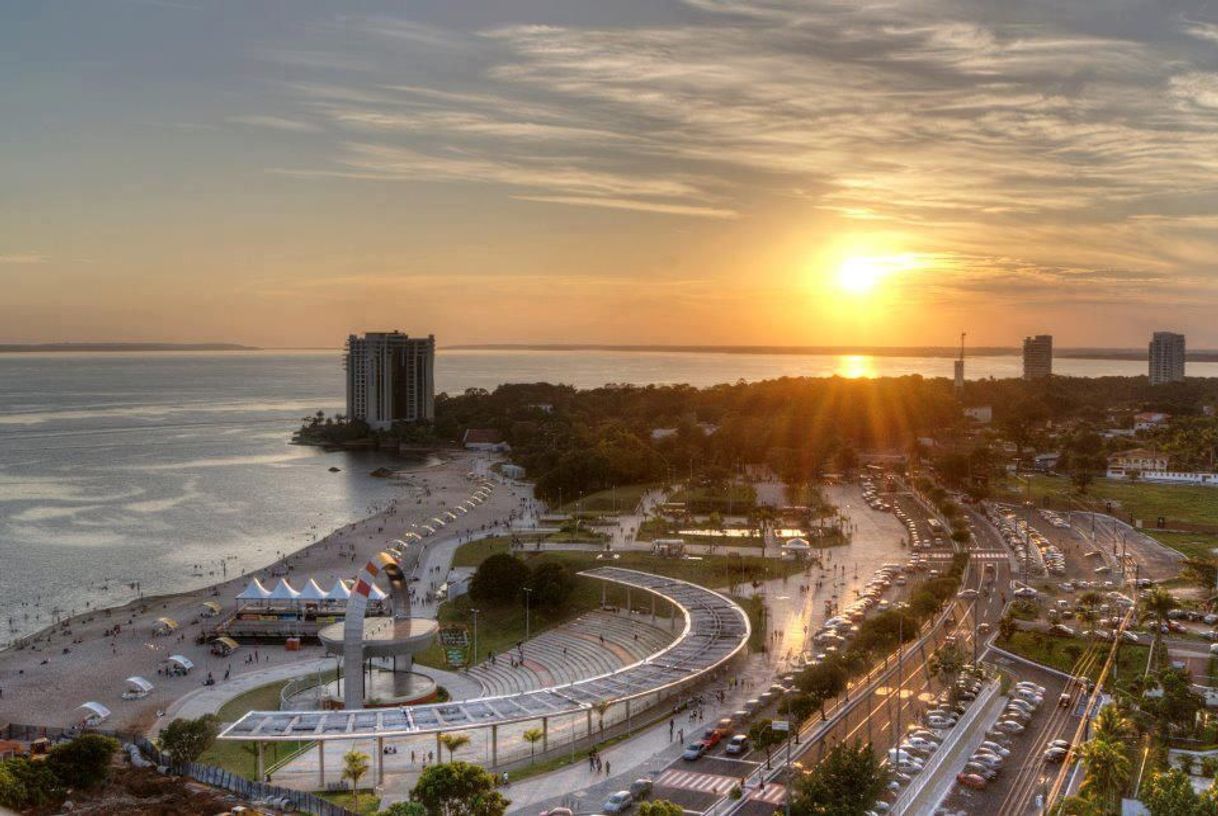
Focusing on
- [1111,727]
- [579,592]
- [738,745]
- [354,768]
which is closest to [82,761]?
[354,768]

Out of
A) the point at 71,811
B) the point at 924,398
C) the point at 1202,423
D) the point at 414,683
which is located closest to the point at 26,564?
the point at 414,683

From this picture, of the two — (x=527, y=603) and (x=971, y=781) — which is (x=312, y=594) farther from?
(x=971, y=781)

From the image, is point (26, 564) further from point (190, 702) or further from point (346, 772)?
point (346, 772)

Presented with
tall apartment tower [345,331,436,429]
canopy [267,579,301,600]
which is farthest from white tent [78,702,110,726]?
tall apartment tower [345,331,436,429]

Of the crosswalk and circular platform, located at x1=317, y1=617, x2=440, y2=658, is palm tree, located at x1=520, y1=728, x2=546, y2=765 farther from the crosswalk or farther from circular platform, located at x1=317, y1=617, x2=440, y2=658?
circular platform, located at x1=317, y1=617, x2=440, y2=658

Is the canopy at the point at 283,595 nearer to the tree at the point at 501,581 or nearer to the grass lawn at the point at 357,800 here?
the tree at the point at 501,581

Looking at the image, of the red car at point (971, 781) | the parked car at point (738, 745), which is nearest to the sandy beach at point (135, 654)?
the parked car at point (738, 745)
